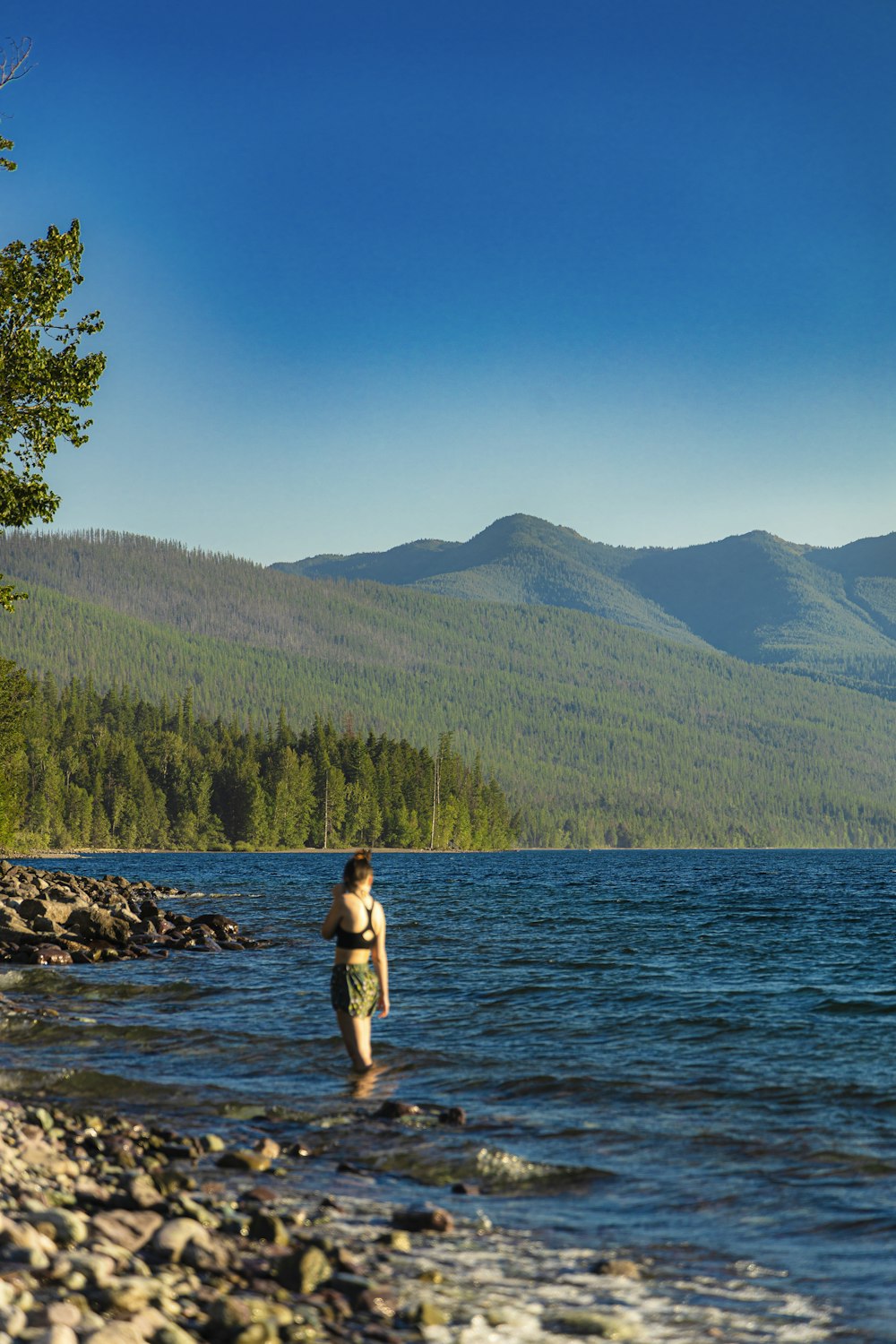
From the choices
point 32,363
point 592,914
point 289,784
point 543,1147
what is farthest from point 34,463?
point 289,784

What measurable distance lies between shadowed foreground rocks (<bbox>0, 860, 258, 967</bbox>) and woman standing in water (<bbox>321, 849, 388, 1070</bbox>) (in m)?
15.8

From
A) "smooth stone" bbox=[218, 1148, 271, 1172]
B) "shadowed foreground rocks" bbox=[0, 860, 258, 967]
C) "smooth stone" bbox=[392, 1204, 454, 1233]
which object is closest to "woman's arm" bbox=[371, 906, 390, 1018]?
"smooth stone" bbox=[218, 1148, 271, 1172]

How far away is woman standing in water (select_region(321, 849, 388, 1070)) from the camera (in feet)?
51.2

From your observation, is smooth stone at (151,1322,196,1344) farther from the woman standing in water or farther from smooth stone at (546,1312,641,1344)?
the woman standing in water

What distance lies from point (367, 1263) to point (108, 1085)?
25.2 feet

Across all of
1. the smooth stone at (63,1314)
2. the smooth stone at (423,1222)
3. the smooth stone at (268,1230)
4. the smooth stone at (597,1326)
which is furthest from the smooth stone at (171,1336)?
the smooth stone at (423,1222)

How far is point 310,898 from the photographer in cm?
5906

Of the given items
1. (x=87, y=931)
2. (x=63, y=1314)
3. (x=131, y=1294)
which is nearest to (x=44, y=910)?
(x=87, y=931)

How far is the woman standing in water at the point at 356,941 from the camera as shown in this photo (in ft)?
51.2

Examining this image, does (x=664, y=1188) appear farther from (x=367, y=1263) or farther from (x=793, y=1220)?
(x=367, y=1263)

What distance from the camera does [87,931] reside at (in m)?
33.2

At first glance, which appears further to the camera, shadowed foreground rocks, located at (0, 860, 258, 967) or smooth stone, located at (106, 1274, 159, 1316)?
shadowed foreground rocks, located at (0, 860, 258, 967)

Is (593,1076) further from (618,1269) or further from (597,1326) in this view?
(597,1326)

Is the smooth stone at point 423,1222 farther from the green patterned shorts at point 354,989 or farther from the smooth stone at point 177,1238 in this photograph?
the green patterned shorts at point 354,989
